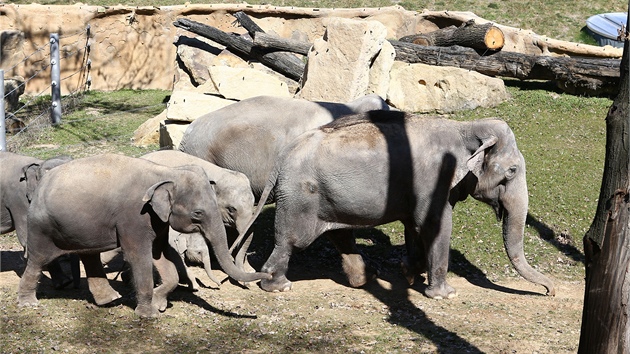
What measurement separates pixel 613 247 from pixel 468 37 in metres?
11.3

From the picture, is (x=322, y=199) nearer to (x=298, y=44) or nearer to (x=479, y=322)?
(x=479, y=322)

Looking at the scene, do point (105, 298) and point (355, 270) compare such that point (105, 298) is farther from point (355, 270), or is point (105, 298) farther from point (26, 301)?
point (355, 270)

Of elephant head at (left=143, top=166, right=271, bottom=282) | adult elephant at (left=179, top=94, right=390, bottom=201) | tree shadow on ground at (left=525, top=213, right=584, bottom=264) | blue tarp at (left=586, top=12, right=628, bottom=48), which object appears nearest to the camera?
elephant head at (left=143, top=166, right=271, bottom=282)

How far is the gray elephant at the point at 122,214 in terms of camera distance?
8109 millimetres

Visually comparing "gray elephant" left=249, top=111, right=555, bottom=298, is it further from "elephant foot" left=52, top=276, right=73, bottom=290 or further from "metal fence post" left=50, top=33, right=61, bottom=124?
"metal fence post" left=50, top=33, right=61, bottom=124

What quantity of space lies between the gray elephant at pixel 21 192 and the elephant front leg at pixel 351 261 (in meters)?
2.65

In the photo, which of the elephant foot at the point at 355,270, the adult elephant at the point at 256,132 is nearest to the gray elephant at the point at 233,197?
the adult elephant at the point at 256,132

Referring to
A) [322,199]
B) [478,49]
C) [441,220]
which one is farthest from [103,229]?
[478,49]

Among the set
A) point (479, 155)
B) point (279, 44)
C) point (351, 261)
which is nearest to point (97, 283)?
point (351, 261)

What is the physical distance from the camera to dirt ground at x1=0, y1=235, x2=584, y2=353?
780cm

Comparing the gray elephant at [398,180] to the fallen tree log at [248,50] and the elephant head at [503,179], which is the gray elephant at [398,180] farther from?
the fallen tree log at [248,50]

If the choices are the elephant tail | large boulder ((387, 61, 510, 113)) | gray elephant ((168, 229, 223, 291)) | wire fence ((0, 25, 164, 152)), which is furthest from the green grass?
the elephant tail

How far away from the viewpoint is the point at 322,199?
9.26 metres

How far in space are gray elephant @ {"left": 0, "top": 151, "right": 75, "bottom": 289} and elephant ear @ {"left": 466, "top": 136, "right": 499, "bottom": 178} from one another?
3846 mm
